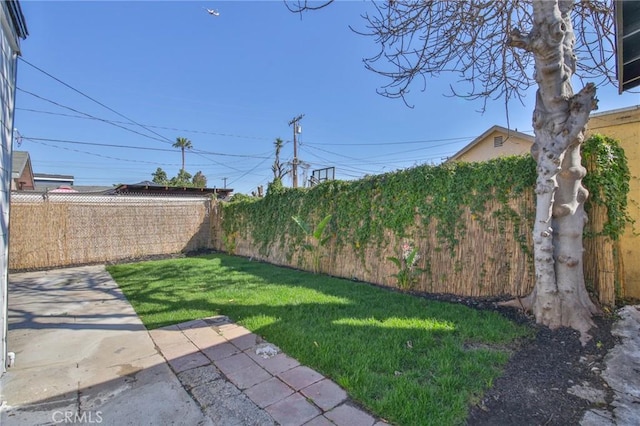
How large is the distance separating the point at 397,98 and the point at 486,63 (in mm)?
1740

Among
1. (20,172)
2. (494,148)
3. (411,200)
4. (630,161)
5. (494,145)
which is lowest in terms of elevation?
(411,200)

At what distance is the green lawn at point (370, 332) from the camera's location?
2.03m

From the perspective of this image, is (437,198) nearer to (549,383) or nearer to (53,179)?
(549,383)

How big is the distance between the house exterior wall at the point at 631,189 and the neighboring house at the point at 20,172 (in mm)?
14400

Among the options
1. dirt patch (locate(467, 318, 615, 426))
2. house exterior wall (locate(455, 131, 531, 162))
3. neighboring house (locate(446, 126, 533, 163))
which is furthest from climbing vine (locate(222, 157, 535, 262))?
house exterior wall (locate(455, 131, 531, 162))

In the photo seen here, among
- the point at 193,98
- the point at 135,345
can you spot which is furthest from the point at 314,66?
the point at 135,345

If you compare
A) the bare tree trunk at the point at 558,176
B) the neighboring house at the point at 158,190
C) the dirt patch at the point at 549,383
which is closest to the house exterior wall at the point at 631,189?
the bare tree trunk at the point at 558,176

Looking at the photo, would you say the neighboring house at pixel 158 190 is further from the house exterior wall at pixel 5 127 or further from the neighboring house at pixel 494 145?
the house exterior wall at pixel 5 127

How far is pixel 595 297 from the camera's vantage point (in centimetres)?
345

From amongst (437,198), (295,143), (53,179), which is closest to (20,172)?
(295,143)

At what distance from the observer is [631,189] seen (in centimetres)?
404

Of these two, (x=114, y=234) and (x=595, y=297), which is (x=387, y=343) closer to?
(x=595, y=297)

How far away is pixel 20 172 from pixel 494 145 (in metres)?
19.1

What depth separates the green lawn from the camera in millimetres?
2029
